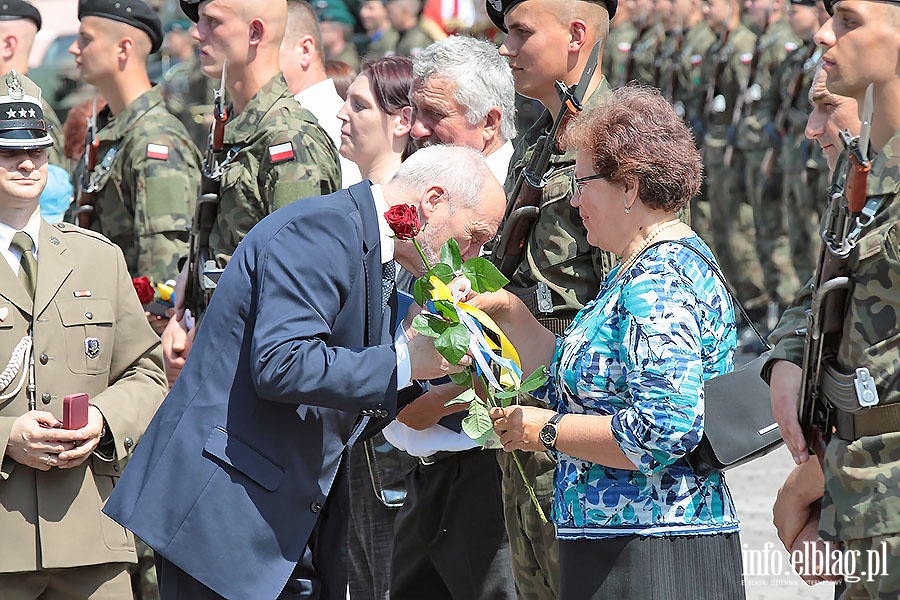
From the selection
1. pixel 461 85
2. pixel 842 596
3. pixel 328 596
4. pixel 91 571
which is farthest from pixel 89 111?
pixel 842 596

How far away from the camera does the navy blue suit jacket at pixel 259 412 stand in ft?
10.5

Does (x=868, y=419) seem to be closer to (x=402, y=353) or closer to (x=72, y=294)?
(x=402, y=353)

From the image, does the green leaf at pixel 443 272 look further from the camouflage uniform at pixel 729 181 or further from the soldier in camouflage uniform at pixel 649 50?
the soldier in camouflage uniform at pixel 649 50

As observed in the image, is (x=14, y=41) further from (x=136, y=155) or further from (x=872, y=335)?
(x=872, y=335)

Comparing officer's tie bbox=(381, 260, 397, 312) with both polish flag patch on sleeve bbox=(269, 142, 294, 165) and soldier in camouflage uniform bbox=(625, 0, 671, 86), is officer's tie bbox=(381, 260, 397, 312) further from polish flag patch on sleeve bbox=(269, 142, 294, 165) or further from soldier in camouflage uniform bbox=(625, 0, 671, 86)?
soldier in camouflage uniform bbox=(625, 0, 671, 86)

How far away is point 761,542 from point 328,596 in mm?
3459

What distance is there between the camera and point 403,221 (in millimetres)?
3119

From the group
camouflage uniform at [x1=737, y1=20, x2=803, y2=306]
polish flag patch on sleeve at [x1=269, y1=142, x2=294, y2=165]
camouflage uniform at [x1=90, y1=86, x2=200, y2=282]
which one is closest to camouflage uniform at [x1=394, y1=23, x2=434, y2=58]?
camouflage uniform at [x1=737, y1=20, x2=803, y2=306]

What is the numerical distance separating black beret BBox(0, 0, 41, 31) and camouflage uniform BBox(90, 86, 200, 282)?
2110 mm

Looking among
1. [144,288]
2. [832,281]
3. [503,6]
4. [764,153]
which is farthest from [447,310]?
[764,153]

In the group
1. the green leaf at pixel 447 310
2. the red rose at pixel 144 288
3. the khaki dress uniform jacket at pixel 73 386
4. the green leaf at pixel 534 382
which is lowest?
the red rose at pixel 144 288

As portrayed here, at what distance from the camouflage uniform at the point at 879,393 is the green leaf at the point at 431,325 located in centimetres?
95

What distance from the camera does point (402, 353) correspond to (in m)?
3.27

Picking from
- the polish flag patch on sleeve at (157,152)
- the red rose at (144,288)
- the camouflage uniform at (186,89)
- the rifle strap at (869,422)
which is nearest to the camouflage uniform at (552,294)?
the rifle strap at (869,422)
